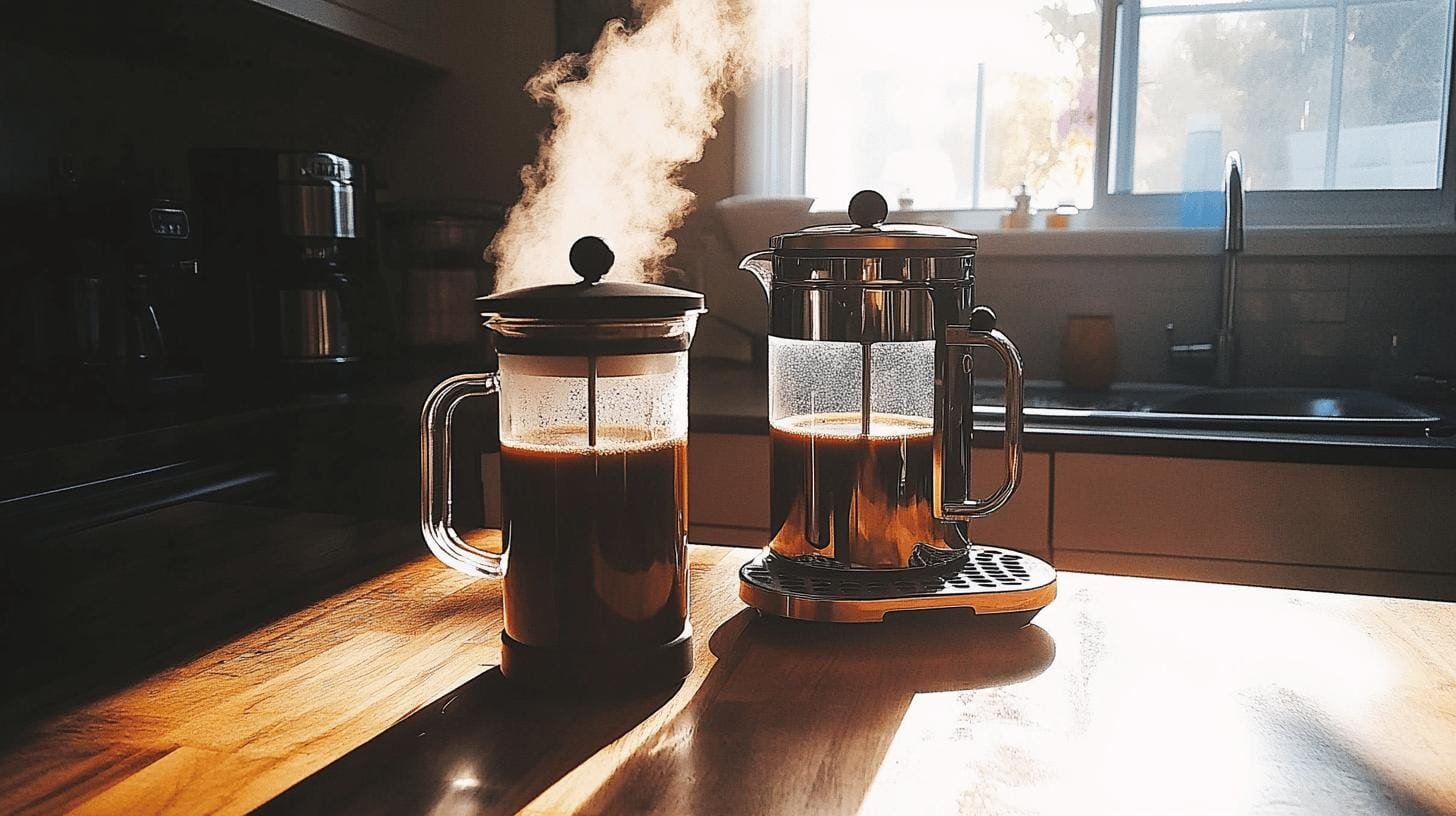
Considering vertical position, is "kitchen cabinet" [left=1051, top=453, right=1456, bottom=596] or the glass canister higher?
the glass canister

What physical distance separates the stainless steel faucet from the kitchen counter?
457mm

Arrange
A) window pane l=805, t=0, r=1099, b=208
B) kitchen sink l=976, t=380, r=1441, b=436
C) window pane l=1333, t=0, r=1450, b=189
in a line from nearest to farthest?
kitchen sink l=976, t=380, r=1441, b=436
window pane l=1333, t=0, r=1450, b=189
window pane l=805, t=0, r=1099, b=208

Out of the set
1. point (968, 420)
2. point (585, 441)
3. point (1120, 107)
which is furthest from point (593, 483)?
point (1120, 107)

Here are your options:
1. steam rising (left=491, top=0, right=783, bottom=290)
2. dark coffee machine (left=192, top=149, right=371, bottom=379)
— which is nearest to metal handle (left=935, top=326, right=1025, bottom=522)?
steam rising (left=491, top=0, right=783, bottom=290)

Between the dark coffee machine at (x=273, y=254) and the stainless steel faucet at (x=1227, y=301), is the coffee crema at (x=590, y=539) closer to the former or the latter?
the dark coffee machine at (x=273, y=254)

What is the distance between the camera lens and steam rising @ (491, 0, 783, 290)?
1212mm

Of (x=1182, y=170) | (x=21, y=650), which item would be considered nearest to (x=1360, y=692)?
(x=21, y=650)

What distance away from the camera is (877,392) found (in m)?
0.85

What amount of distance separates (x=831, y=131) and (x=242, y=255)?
4.92 feet

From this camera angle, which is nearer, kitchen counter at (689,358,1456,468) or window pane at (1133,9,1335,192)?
kitchen counter at (689,358,1456,468)

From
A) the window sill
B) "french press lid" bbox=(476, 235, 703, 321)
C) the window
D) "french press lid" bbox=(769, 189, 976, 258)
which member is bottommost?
"french press lid" bbox=(476, 235, 703, 321)

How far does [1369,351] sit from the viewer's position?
2.33 metres

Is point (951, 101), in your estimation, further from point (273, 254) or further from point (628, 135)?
point (273, 254)

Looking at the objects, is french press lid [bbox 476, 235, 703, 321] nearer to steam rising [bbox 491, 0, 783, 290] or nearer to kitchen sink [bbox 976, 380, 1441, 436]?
steam rising [bbox 491, 0, 783, 290]
